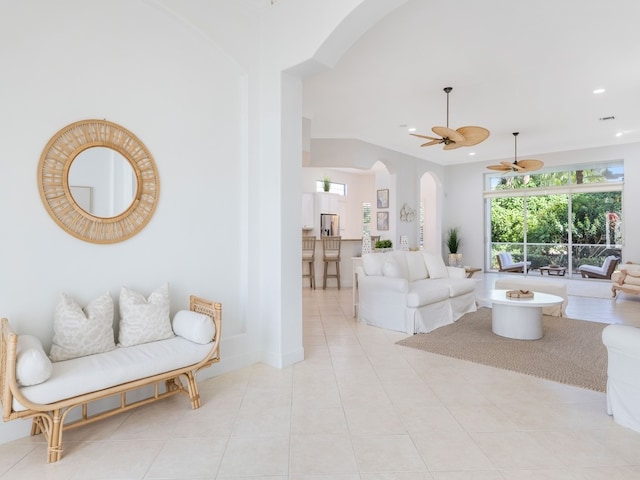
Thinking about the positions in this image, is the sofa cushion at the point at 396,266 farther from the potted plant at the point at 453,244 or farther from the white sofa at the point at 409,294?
the potted plant at the point at 453,244

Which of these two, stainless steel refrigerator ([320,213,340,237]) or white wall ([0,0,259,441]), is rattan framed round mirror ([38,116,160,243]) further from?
stainless steel refrigerator ([320,213,340,237])

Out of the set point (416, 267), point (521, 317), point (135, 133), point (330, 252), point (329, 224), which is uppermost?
point (135, 133)

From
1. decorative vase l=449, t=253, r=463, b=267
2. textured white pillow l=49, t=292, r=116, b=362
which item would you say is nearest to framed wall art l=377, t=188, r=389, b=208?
decorative vase l=449, t=253, r=463, b=267

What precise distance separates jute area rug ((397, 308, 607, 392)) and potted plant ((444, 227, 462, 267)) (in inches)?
200

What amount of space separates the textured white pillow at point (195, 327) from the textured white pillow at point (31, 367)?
2.71ft

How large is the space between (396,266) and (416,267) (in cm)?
74

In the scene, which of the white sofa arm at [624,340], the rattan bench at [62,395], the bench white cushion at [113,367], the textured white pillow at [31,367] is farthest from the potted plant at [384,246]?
the textured white pillow at [31,367]

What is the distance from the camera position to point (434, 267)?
5738 millimetres

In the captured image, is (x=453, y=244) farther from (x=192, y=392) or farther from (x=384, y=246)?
(x=192, y=392)

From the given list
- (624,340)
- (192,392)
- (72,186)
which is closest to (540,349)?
(624,340)

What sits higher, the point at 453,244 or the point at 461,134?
the point at 461,134

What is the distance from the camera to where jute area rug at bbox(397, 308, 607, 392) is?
3.22 metres

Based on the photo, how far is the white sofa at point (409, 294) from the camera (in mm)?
4547

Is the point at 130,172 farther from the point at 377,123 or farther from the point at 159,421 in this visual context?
the point at 377,123
